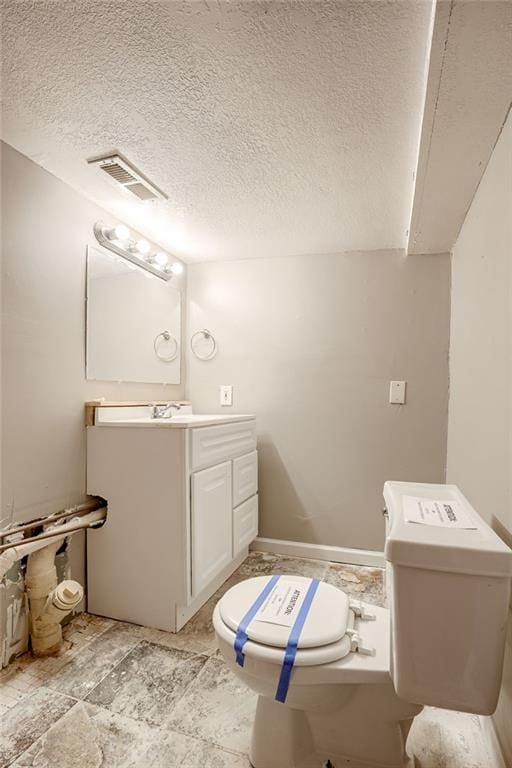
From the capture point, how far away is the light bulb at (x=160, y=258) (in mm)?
2299

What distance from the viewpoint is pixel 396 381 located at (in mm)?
2330

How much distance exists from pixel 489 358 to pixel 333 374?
117cm

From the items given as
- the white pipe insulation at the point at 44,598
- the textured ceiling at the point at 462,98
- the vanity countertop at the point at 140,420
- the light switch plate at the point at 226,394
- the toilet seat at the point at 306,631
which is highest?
the textured ceiling at the point at 462,98

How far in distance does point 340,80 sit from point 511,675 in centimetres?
165

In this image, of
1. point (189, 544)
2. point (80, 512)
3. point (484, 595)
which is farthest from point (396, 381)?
point (80, 512)

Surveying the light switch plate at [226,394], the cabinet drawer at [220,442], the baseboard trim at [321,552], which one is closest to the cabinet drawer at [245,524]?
the baseboard trim at [321,552]

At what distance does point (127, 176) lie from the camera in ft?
5.33

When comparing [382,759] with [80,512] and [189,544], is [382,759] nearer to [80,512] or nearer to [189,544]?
[189,544]

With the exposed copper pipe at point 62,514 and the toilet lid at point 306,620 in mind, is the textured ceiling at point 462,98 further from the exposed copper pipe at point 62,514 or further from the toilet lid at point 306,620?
the exposed copper pipe at point 62,514

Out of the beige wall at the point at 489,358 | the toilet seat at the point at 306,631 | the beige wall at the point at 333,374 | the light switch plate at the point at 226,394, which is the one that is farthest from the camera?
the light switch plate at the point at 226,394

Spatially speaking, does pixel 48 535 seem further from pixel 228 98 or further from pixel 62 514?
pixel 228 98

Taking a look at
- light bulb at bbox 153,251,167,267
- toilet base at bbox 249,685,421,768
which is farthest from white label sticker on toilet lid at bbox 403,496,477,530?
light bulb at bbox 153,251,167,267

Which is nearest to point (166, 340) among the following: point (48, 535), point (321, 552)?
point (48, 535)

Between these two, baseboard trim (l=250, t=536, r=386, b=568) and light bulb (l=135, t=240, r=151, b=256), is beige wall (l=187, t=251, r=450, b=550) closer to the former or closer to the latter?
baseboard trim (l=250, t=536, r=386, b=568)
